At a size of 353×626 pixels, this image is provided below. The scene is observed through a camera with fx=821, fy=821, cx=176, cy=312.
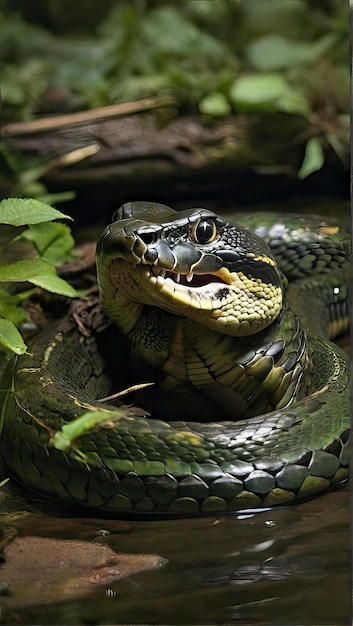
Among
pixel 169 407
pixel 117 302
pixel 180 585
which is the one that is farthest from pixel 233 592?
pixel 117 302

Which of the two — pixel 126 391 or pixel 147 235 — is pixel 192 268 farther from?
pixel 126 391

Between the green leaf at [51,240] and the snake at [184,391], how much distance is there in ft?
1.19

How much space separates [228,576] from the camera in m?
1.33

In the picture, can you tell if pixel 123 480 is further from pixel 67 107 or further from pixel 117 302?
pixel 67 107

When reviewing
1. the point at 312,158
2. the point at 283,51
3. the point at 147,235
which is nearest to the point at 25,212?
the point at 147,235

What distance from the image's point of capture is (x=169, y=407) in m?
1.85

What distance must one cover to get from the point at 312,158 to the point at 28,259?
4.39 ft

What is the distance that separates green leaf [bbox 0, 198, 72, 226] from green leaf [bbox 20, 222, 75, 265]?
47cm

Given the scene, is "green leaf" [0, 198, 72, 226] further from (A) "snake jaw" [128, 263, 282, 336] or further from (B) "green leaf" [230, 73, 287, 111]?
(B) "green leaf" [230, 73, 287, 111]

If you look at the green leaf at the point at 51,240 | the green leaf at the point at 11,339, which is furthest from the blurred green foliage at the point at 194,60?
the green leaf at the point at 11,339

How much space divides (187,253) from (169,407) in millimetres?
373

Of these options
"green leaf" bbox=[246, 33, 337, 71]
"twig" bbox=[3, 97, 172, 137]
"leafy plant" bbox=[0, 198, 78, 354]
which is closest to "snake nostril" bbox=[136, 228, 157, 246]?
"leafy plant" bbox=[0, 198, 78, 354]

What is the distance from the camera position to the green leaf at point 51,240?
2.34 m

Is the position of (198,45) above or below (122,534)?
above
